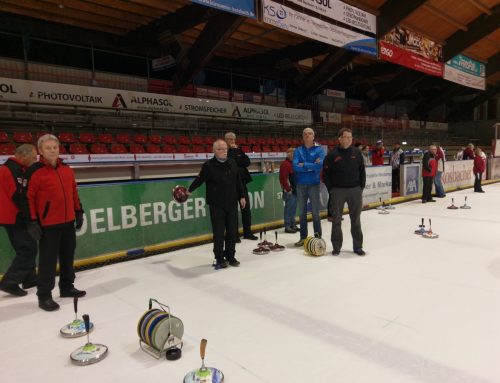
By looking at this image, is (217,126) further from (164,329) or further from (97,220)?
(164,329)

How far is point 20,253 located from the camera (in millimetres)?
3908

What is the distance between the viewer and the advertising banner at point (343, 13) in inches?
397

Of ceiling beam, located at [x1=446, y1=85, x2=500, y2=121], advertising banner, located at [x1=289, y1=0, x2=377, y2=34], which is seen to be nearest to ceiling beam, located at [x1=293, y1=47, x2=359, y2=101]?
advertising banner, located at [x1=289, y1=0, x2=377, y2=34]

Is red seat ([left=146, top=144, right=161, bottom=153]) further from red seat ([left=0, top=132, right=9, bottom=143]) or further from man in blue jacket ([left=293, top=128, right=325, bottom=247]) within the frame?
man in blue jacket ([left=293, top=128, right=325, bottom=247])

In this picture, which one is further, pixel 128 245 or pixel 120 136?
pixel 120 136

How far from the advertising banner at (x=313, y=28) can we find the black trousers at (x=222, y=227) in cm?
663

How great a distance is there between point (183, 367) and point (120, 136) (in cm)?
1167

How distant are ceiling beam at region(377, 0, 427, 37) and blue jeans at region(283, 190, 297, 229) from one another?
924 centimetres

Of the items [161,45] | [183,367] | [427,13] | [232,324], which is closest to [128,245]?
[232,324]

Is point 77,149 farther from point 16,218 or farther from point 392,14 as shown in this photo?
point 392,14

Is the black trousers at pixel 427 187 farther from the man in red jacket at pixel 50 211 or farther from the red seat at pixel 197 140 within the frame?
the man in red jacket at pixel 50 211

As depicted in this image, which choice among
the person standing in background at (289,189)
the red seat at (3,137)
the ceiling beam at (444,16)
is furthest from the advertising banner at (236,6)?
the ceiling beam at (444,16)

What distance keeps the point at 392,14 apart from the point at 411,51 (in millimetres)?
1785

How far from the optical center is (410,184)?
1119 cm
